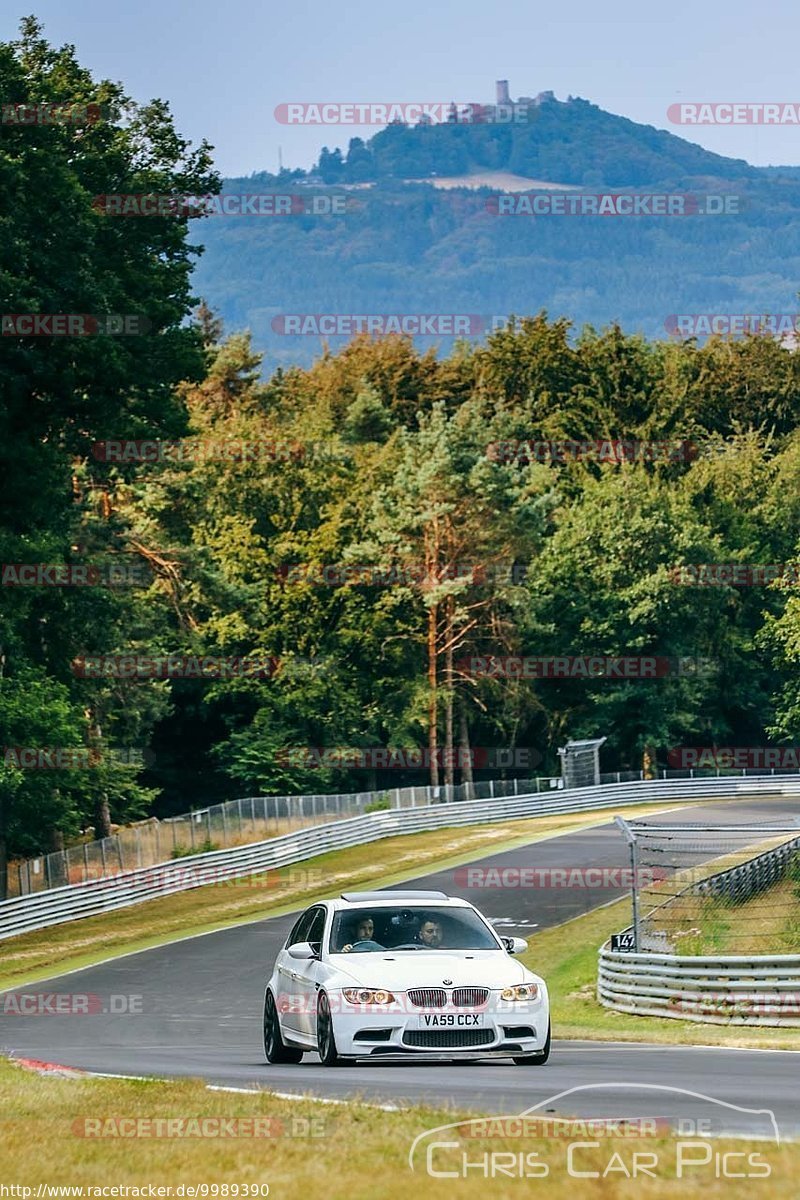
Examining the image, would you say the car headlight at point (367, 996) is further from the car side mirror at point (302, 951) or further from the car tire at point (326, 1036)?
the car side mirror at point (302, 951)

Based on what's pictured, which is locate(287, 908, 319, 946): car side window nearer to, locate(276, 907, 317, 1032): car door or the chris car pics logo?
locate(276, 907, 317, 1032): car door

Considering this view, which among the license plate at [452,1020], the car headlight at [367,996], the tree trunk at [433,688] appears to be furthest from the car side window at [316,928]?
the tree trunk at [433,688]

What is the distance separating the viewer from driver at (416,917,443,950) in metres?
15.8

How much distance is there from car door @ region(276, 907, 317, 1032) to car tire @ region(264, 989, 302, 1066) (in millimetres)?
193

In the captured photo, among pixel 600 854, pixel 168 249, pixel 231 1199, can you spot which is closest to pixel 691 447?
pixel 600 854

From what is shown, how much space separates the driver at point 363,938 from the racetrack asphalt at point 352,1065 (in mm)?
952

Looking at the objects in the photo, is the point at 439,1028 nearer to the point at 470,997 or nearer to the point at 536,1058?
the point at 470,997

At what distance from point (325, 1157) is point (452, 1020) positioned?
18.4 feet

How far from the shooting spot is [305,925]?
55.9 ft

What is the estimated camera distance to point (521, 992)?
A: 14852 mm

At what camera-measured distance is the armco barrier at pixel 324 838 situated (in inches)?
1844

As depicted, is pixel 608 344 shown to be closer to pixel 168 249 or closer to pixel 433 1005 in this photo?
pixel 168 249

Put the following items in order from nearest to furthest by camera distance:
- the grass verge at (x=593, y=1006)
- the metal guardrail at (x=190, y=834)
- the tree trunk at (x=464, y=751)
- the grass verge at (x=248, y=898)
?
the grass verge at (x=593, y=1006)
the grass verge at (x=248, y=898)
the metal guardrail at (x=190, y=834)
the tree trunk at (x=464, y=751)

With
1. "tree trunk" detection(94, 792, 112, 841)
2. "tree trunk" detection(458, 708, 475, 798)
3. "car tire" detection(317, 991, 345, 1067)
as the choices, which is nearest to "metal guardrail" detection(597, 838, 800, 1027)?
"car tire" detection(317, 991, 345, 1067)
